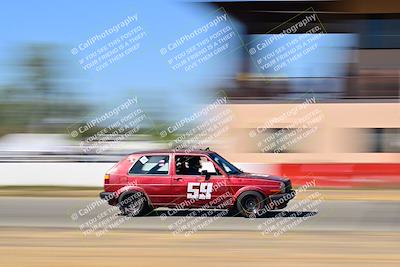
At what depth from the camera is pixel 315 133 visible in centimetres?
2720

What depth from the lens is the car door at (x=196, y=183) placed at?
14.9m

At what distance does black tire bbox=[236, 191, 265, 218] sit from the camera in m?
14.7

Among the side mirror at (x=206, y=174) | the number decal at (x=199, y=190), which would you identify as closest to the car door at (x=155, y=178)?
the number decal at (x=199, y=190)

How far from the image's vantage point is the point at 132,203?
15156 millimetres

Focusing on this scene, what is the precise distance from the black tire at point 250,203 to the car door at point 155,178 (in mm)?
1353

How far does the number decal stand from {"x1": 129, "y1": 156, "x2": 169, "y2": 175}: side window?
0.62m

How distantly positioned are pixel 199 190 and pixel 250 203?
996mm

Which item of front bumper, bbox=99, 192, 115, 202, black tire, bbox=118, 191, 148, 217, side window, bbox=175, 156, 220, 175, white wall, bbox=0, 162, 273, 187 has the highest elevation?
side window, bbox=175, 156, 220, 175

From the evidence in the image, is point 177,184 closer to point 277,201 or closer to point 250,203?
point 250,203

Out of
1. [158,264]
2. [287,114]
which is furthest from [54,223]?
[287,114]

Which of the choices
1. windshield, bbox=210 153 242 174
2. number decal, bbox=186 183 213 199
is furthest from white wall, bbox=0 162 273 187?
number decal, bbox=186 183 213 199

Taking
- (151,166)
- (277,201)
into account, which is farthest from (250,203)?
(151,166)

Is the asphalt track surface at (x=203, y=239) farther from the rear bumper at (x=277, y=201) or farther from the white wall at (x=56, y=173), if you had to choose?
the white wall at (x=56, y=173)

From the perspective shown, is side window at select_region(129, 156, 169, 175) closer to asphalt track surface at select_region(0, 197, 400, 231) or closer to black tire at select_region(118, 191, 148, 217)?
black tire at select_region(118, 191, 148, 217)
